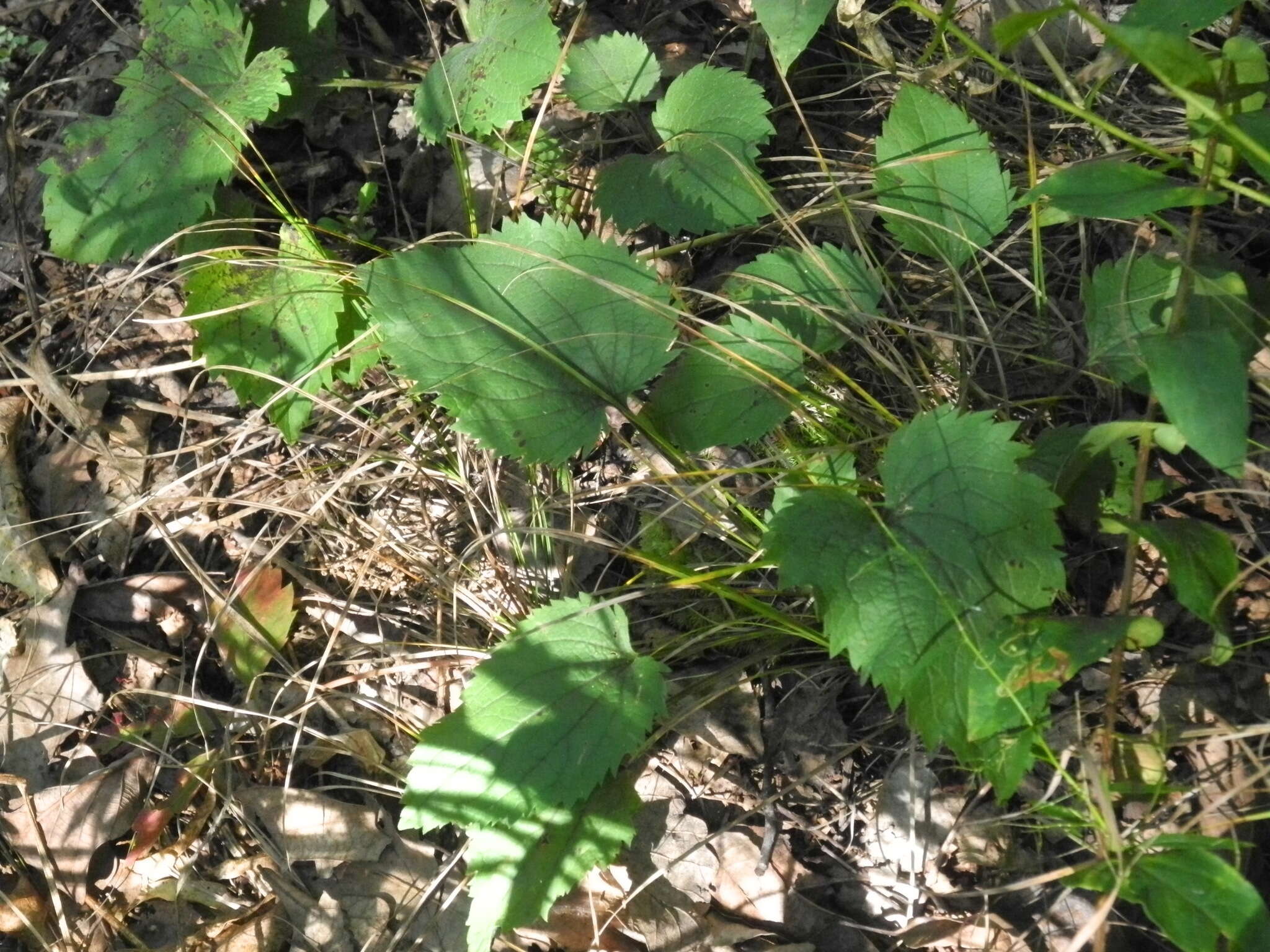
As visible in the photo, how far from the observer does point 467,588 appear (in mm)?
Answer: 1821

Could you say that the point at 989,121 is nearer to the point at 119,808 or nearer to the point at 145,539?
the point at 145,539

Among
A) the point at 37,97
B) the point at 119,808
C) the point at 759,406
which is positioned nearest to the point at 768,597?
the point at 759,406

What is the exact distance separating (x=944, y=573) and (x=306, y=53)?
1693 mm

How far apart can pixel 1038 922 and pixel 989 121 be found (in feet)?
4.54

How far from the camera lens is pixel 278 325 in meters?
1.87

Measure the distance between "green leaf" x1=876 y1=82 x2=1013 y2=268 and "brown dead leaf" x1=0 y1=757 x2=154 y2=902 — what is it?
1.70m

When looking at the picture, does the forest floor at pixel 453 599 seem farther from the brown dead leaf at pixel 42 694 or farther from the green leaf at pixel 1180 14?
the green leaf at pixel 1180 14

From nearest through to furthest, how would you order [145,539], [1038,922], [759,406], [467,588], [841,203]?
[1038,922], [759,406], [841,203], [467,588], [145,539]

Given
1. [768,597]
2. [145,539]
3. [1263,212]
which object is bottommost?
[768,597]

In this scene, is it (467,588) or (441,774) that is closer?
(441,774)

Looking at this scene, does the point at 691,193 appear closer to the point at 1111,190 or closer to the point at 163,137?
the point at 1111,190

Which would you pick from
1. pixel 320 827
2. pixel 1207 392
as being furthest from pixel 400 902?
pixel 1207 392

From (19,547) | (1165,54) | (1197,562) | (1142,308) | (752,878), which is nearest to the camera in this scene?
(1165,54)

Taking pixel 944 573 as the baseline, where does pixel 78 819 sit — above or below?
below
